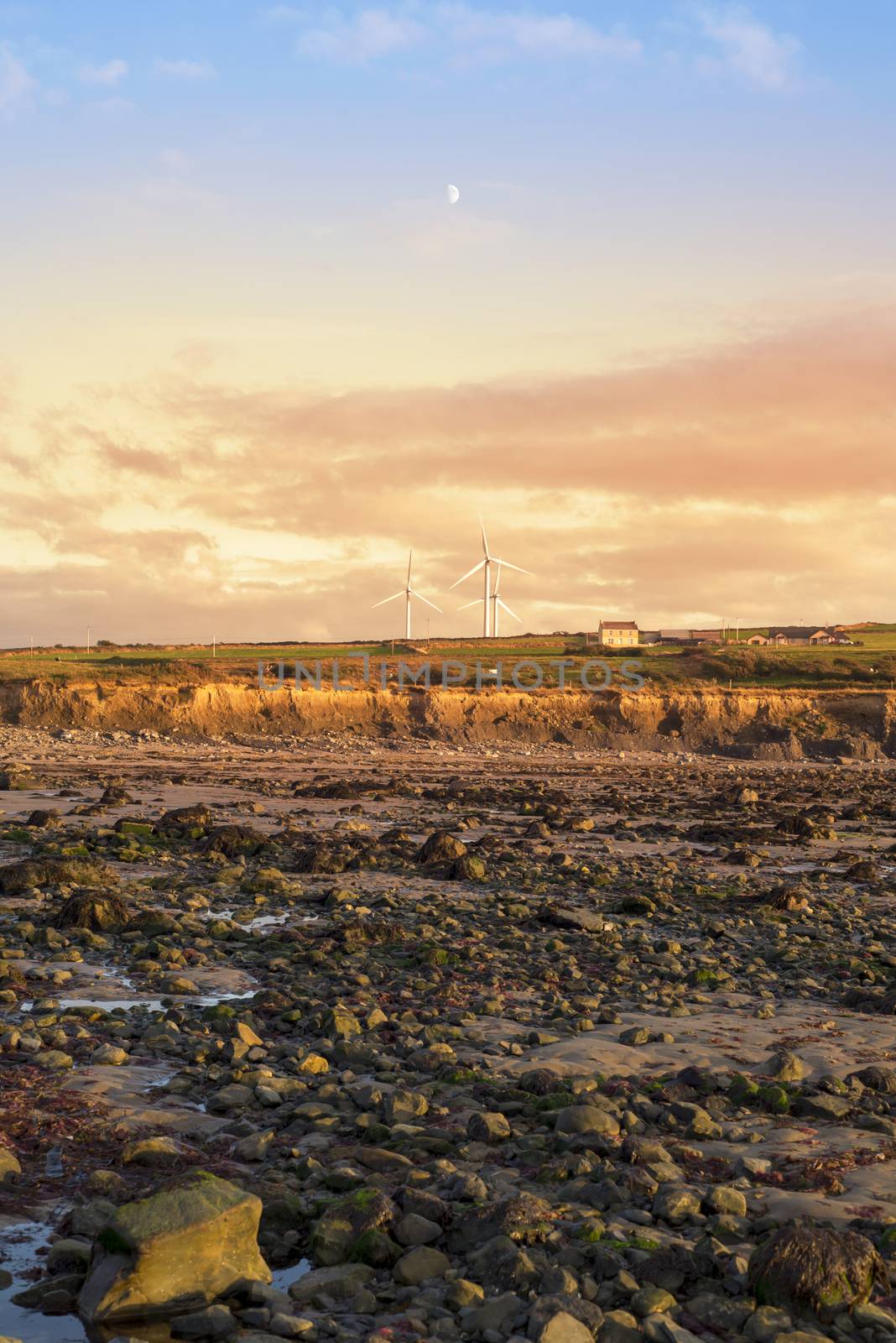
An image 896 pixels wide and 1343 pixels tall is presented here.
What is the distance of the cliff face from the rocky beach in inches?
2041

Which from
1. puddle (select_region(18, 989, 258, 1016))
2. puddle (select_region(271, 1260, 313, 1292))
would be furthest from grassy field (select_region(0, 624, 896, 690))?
puddle (select_region(271, 1260, 313, 1292))

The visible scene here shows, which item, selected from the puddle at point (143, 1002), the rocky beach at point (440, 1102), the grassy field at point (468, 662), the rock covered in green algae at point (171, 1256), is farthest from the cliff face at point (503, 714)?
the rock covered in green algae at point (171, 1256)

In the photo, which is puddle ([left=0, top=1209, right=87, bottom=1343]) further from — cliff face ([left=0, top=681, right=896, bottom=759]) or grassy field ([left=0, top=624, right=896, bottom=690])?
grassy field ([left=0, top=624, right=896, bottom=690])

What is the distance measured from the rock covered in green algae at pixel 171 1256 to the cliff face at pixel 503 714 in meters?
70.3

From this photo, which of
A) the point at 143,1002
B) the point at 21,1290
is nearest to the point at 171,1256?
the point at 21,1290

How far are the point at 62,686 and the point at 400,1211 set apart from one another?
73.6 meters

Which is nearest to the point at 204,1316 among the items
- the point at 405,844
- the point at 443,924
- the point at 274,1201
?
the point at 274,1201

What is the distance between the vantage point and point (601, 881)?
24344 millimetres

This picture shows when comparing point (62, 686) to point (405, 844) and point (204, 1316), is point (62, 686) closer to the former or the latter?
point (405, 844)

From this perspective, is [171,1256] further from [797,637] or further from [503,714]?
[797,637]

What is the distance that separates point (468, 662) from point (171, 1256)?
100158 millimetres

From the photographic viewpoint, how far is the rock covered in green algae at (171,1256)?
6750mm

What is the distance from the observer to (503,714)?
271 ft

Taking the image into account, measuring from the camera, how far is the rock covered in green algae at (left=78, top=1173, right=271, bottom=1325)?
675 centimetres
